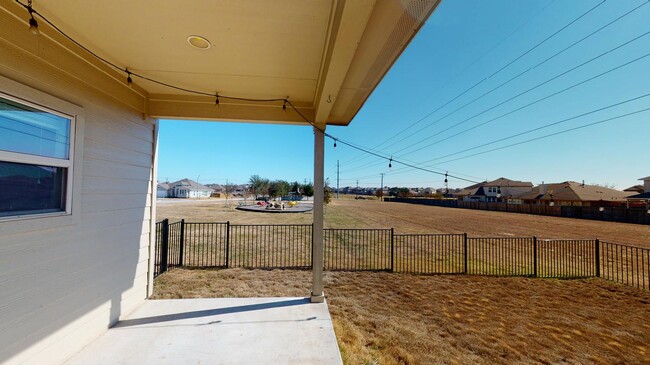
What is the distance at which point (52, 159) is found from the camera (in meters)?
2.12

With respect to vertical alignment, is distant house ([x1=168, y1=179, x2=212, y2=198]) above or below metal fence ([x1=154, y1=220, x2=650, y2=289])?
above

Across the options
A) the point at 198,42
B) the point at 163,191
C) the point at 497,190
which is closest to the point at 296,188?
the point at 163,191

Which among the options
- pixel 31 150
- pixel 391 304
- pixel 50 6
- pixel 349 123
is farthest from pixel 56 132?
pixel 391 304

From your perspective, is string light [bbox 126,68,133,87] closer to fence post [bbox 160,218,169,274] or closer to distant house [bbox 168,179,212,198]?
fence post [bbox 160,218,169,274]

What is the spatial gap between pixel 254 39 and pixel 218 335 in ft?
9.62

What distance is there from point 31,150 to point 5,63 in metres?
0.61

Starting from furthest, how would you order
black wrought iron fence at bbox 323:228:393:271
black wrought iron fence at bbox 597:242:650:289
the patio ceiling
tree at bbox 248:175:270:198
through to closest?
1. tree at bbox 248:175:270:198
2. black wrought iron fence at bbox 323:228:393:271
3. black wrought iron fence at bbox 597:242:650:289
4. the patio ceiling

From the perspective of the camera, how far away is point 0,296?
171 cm

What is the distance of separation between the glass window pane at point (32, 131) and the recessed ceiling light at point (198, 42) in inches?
50.2

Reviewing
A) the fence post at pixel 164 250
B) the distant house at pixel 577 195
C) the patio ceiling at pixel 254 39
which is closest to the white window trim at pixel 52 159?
the patio ceiling at pixel 254 39

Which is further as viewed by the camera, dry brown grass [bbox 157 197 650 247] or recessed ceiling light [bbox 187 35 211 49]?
dry brown grass [bbox 157 197 650 247]

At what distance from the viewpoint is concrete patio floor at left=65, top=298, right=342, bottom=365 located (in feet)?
7.80

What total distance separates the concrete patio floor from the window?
1.42 metres

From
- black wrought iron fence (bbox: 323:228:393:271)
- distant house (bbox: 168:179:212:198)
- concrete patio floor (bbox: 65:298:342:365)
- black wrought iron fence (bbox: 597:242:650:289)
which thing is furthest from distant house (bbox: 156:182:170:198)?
black wrought iron fence (bbox: 597:242:650:289)
